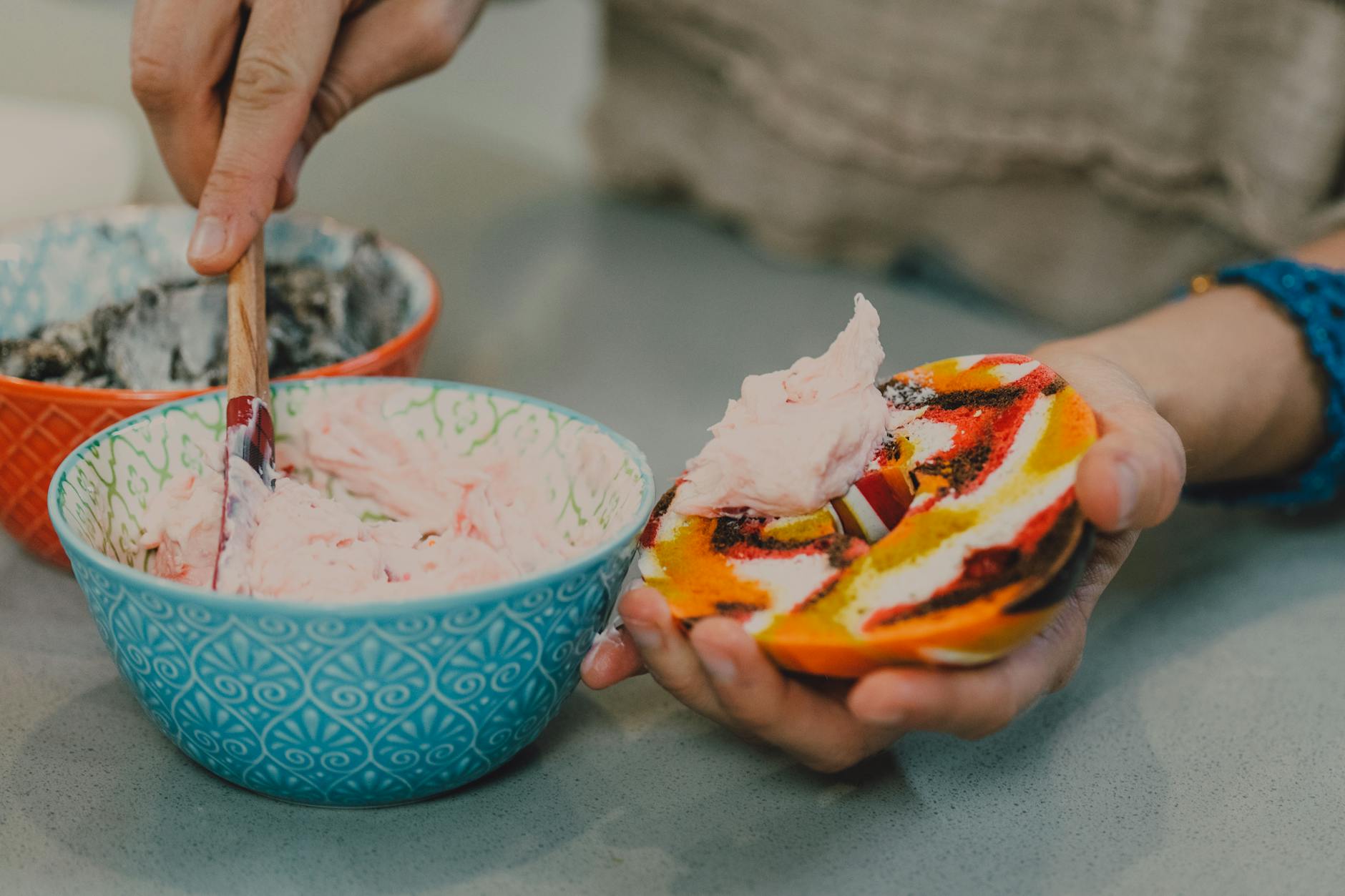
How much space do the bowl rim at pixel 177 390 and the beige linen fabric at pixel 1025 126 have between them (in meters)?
0.58

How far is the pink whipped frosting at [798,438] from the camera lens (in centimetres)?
53

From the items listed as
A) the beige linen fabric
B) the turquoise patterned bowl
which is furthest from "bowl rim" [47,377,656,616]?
the beige linen fabric

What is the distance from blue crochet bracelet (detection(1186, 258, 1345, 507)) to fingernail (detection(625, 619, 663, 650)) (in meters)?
0.51

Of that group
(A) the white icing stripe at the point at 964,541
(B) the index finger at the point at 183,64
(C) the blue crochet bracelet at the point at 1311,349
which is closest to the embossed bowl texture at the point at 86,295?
(B) the index finger at the point at 183,64

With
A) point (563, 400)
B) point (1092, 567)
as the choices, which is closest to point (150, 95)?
point (563, 400)

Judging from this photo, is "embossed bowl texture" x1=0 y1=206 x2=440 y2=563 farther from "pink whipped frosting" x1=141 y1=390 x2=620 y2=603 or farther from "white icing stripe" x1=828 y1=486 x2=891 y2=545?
"white icing stripe" x1=828 y1=486 x2=891 y2=545

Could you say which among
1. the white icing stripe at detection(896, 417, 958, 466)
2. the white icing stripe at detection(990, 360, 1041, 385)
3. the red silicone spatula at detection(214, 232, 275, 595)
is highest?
the white icing stripe at detection(990, 360, 1041, 385)

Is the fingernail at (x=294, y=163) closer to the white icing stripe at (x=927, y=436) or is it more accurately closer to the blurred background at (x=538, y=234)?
the blurred background at (x=538, y=234)

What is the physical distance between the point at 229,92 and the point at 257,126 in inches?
2.7

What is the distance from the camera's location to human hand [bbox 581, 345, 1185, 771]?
46 cm

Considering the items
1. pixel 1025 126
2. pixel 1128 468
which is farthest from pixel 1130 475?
pixel 1025 126

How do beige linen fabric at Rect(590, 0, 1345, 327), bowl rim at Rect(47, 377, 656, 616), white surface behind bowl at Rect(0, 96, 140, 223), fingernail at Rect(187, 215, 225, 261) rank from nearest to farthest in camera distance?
bowl rim at Rect(47, 377, 656, 616), fingernail at Rect(187, 215, 225, 261), white surface behind bowl at Rect(0, 96, 140, 223), beige linen fabric at Rect(590, 0, 1345, 327)

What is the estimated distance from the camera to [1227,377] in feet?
2.46

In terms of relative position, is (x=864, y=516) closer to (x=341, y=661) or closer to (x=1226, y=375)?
(x=341, y=661)
